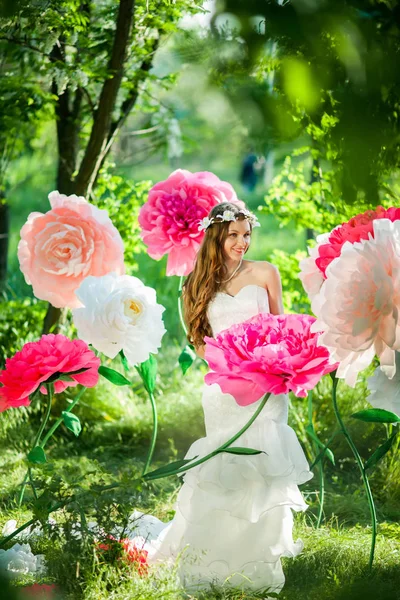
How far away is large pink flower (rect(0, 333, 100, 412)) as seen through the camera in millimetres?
2648

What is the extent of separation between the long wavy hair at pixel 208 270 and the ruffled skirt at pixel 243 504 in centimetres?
33

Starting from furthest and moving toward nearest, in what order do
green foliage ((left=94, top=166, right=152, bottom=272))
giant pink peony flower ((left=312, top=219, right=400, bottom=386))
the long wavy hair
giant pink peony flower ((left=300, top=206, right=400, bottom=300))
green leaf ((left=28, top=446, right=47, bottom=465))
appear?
green foliage ((left=94, top=166, right=152, bottom=272))
the long wavy hair
green leaf ((left=28, top=446, right=47, bottom=465))
giant pink peony flower ((left=300, top=206, right=400, bottom=300))
giant pink peony flower ((left=312, top=219, right=400, bottom=386))

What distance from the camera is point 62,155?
16.1 ft

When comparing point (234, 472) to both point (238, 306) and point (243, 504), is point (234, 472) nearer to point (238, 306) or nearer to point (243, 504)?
point (243, 504)

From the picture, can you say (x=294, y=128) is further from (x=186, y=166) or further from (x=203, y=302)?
(x=186, y=166)

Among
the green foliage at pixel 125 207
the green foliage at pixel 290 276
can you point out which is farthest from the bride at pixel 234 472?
the green foliage at pixel 125 207

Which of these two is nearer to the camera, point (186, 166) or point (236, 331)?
point (236, 331)

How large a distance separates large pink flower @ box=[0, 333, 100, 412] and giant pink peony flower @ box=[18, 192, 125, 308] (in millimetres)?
256

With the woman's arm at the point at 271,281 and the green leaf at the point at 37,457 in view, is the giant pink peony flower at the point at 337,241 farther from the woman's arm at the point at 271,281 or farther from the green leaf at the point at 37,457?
the green leaf at the point at 37,457

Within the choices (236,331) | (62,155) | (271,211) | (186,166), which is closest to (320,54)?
(236,331)

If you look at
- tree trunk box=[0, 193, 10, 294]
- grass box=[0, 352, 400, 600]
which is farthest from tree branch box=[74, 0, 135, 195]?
tree trunk box=[0, 193, 10, 294]

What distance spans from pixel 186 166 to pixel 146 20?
571 inches

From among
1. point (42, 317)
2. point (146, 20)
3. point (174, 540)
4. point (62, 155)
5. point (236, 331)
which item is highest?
point (146, 20)

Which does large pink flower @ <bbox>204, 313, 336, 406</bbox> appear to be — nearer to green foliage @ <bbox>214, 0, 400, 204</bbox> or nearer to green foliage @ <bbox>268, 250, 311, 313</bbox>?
green foliage @ <bbox>214, 0, 400, 204</bbox>
